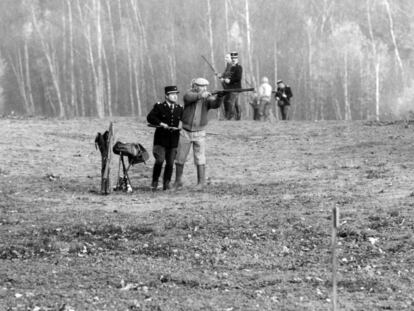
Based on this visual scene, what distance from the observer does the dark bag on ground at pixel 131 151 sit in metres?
16.1

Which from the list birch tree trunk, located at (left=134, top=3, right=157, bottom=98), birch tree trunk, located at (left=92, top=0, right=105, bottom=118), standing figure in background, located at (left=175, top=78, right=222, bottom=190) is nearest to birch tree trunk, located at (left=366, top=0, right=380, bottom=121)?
birch tree trunk, located at (left=134, top=3, right=157, bottom=98)

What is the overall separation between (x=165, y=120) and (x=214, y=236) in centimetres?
449

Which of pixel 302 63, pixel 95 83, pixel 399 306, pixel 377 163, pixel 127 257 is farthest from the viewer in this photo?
pixel 302 63

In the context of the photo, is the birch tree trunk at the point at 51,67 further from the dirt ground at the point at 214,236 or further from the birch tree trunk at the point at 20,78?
the dirt ground at the point at 214,236

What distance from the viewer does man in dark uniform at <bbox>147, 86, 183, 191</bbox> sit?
16.3 metres

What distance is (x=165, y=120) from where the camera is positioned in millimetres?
16281

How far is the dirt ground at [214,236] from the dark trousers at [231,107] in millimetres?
7130

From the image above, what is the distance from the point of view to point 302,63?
198 ft

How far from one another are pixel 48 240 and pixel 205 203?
3.36 meters

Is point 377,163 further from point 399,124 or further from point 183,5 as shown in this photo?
point 183,5

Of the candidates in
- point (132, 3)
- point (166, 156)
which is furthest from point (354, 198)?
point (132, 3)

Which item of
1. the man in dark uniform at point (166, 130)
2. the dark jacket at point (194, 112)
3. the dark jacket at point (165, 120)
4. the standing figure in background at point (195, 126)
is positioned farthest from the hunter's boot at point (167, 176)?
the dark jacket at point (194, 112)

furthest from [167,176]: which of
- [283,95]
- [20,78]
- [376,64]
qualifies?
[20,78]

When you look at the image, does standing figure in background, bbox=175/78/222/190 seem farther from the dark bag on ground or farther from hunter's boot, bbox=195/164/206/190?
the dark bag on ground
